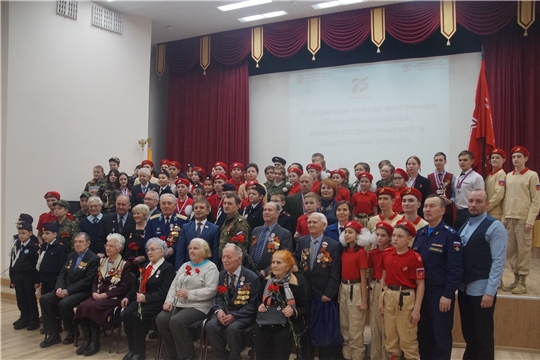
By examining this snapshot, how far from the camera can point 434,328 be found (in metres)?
3.35

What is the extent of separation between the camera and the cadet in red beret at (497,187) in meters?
4.97

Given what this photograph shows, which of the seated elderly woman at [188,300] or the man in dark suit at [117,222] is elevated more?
the man in dark suit at [117,222]

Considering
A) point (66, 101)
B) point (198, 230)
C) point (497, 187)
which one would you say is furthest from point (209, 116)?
point (497, 187)

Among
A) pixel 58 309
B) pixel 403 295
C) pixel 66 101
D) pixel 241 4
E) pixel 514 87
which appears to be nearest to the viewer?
pixel 403 295

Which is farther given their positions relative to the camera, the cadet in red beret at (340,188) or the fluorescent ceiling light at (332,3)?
the fluorescent ceiling light at (332,3)

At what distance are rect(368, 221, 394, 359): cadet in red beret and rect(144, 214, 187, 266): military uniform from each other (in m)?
2.07

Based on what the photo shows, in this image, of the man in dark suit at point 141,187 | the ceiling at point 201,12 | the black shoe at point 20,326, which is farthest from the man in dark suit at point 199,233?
the ceiling at point 201,12

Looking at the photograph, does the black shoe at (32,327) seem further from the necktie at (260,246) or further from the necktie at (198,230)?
the necktie at (260,246)

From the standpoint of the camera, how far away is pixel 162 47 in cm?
1023

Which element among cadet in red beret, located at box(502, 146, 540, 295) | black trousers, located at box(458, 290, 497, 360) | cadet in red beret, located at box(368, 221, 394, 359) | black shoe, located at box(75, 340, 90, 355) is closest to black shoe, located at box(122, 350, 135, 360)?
black shoe, located at box(75, 340, 90, 355)

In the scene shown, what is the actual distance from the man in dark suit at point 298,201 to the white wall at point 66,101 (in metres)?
4.44

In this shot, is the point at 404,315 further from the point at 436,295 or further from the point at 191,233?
the point at 191,233

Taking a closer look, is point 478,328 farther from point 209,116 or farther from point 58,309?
point 209,116

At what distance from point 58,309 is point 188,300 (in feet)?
5.47
